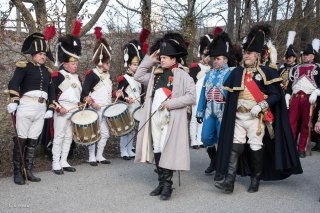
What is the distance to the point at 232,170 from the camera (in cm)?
616

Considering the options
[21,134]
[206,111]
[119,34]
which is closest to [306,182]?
[206,111]

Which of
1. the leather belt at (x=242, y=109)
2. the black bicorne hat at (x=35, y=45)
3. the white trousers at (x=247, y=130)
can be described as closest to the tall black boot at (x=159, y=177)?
the white trousers at (x=247, y=130)

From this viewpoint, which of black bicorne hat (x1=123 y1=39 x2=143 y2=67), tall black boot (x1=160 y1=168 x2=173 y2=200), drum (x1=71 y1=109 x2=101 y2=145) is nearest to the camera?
tall black boot (x1=160 y1=168 x2=173 y2=200)

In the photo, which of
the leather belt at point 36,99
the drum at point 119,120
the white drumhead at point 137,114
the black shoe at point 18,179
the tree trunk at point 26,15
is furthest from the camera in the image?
the tree trunk at point 26,15

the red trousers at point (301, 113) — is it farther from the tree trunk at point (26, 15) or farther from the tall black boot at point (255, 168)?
the tree trunk at point (26, 15)

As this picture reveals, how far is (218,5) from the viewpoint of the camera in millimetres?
17391

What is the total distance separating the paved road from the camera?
18.2ft

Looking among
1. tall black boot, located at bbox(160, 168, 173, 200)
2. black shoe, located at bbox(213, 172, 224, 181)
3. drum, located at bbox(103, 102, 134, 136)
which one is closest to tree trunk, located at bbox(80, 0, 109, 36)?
drum, located at bbox(103, 102, 134, 136)

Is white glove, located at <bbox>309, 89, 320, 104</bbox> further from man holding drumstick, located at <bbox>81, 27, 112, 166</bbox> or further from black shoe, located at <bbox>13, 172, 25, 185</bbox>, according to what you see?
black shoe, located at <bbox>13, 172, 25, 185</bbox>

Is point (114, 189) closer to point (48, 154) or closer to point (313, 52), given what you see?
point (48, 154)

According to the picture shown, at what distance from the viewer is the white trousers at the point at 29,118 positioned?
660 cm

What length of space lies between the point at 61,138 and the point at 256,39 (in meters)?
3.49

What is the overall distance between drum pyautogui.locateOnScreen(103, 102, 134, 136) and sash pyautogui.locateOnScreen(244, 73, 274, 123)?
94.2 inches

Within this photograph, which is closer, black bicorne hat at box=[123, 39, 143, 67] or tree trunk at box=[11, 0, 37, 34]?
black bicorne hat at box=[123, 39, 143, 67]
